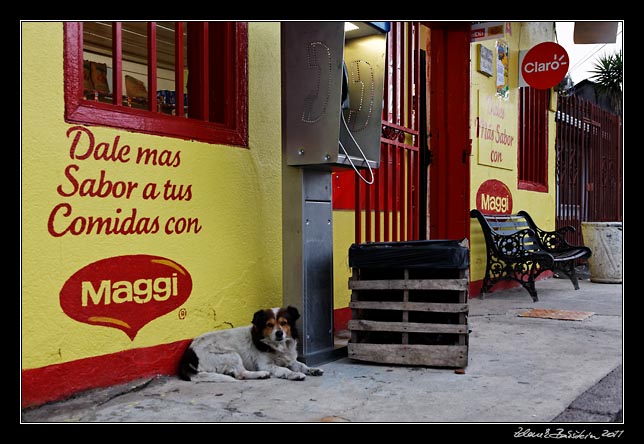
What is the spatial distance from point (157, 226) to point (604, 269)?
7.99 metres

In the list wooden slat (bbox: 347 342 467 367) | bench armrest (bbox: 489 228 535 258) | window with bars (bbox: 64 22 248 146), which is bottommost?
wooden slat (bbox: 347 342 467 367)

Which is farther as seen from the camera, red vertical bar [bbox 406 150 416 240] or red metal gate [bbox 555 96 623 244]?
red metal gate [bbox 555 96 623 244]

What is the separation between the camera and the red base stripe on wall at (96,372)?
3561 millimetres

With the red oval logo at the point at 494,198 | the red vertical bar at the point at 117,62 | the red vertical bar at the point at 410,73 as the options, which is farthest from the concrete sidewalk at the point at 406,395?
the red oval logo at the point at 494,198

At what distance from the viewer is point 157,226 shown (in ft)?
14.0

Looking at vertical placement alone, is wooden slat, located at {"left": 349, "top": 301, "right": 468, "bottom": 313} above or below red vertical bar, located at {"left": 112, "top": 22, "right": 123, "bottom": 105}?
below

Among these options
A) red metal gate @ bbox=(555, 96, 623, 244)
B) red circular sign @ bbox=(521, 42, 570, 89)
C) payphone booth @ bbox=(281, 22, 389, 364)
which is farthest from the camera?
red metal gate @ bbox=(555, 96, 623, 244)

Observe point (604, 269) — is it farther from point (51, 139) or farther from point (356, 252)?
point (51, 139)

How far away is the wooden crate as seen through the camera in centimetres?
462

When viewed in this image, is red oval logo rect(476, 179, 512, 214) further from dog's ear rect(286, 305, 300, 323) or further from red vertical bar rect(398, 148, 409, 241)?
dog's ear rect(286, 305, 300, 323)

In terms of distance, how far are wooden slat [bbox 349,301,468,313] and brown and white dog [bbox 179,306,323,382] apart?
1.98 feet

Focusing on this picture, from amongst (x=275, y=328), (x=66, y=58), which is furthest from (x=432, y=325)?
(x=66, y=58)

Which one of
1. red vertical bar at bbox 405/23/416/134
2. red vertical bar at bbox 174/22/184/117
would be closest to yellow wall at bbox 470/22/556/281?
red vertical bar at bbox 405/23/416/134

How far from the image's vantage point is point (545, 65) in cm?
953
